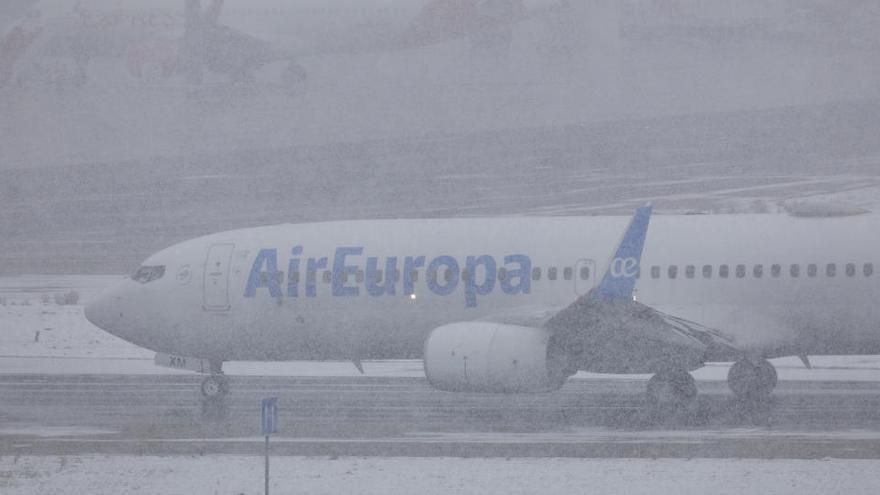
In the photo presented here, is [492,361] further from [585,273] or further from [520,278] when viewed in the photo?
[585,273]

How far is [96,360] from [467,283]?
12082 mm

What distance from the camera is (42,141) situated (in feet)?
280

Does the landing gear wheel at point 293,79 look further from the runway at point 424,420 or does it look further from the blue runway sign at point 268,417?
the blue runway sign at point 268,417

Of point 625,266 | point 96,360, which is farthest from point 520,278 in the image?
point 96,360

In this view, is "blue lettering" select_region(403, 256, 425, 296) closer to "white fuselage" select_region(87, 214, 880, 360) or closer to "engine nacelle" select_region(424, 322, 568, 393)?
"white fuselage" select_region(87, 214, 880, 360)

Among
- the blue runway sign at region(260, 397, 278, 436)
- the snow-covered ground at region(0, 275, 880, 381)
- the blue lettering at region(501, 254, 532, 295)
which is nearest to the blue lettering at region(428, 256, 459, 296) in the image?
the blue lettering at region(501, 254, 532, 295)

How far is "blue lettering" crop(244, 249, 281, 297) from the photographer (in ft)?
84.2

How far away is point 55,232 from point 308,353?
39.0 metres

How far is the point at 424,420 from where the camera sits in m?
23.1

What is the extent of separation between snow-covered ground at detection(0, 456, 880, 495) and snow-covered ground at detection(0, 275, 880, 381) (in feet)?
37.0

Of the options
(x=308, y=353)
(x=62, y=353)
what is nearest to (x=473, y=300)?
(x=308, y=353)

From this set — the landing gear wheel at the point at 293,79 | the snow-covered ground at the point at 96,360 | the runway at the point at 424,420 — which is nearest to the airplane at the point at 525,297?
the runway at the point at 424,420

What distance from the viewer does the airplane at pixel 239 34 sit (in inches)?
3408

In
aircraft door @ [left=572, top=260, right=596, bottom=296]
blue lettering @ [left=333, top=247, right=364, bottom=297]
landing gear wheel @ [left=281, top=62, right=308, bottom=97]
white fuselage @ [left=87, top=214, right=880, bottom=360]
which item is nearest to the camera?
white fuselage @ [left=87, top=214, right=880, bottom=360]
